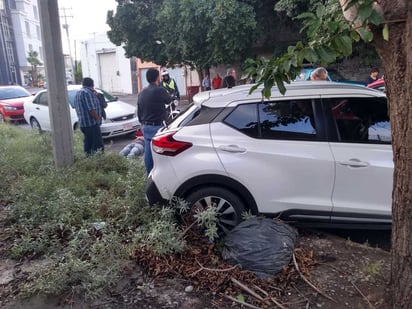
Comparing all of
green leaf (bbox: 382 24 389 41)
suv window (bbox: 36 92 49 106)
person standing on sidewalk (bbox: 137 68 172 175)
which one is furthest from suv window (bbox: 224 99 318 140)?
suv window (bbox: 36 92 49 106)

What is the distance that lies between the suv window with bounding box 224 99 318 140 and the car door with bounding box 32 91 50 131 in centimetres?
866

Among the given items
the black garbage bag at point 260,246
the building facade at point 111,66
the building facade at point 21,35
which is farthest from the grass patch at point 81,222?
the building facade at point 21,35

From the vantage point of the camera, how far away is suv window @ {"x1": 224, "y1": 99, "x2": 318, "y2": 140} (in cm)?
386

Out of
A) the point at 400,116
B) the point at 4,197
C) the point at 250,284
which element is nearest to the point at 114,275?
the point at 250,284

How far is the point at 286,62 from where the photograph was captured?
2514 mm

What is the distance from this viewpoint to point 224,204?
393 centimetres

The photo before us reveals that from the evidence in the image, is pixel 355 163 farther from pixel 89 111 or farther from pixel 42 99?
pixel 42 99

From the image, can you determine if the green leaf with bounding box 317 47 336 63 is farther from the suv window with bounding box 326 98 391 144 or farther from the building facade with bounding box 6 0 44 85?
the building facade with bounding box 6 0 44 85

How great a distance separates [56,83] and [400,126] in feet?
17.7

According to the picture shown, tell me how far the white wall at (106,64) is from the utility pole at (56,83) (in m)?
27.3

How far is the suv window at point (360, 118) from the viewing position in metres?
3.76

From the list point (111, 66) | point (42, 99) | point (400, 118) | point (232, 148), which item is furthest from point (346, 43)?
point (111, 66)

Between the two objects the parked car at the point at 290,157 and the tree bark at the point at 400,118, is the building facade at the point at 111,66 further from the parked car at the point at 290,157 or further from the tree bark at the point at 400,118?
the tree bark at the point at 400,118

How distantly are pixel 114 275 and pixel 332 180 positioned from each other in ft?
6.97
